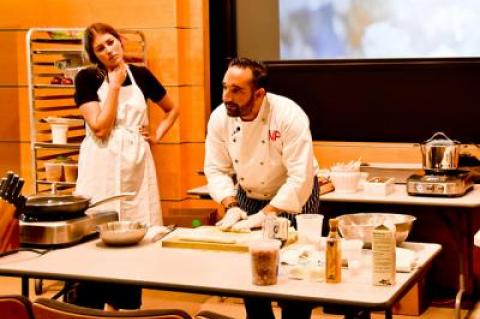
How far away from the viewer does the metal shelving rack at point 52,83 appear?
561 centimetres

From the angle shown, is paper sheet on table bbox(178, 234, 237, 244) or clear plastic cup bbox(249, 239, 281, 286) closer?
clear plastic cup bbox(249, 239, 281, 286)

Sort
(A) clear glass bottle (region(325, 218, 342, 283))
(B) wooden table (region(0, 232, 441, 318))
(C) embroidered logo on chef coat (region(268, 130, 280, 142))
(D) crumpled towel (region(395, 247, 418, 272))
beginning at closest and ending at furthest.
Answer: (B) wooden table (region(0, 232, 441, 318))
(A) clear glass bottle (region(325, 218, 342, 283))
(D) crumpled towel (region(395, 247, 418, 272))
(C) embroidered logo on chef coat (region(268, 130, 280, 142))

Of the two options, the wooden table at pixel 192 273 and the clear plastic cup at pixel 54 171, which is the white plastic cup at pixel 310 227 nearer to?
the wooden table at pixel 192 273

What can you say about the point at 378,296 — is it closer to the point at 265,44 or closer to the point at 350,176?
the point at 350,176

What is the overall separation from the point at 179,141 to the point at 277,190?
2205mm

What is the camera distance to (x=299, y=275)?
2.82 m

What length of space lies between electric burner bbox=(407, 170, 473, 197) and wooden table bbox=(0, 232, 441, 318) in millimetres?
1417

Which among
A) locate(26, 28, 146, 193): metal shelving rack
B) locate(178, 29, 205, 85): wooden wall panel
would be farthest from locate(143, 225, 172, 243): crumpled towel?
locate(178, 29, 205, 85): wooden wall panel

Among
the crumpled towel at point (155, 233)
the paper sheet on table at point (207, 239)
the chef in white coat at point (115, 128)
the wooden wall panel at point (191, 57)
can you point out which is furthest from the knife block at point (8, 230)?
Result: the wooden wall panel at point (191, 57)

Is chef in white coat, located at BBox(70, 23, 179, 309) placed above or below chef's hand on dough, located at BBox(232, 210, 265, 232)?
above

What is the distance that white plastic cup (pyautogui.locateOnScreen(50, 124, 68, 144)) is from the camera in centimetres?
566

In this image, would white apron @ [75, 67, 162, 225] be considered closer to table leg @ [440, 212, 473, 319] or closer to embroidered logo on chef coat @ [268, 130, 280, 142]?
embroidered logo on chef coat @ [268, 130, 280, 142]

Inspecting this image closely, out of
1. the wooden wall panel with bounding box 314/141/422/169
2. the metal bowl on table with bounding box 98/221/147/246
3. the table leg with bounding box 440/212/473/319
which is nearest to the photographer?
the metal bowl on table with bounding box 98/221/147/246

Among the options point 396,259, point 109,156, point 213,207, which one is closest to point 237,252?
point 396,259
